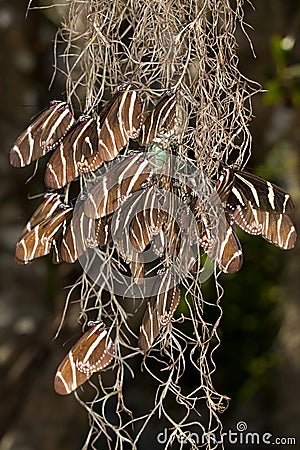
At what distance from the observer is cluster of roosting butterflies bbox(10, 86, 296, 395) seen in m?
0.54

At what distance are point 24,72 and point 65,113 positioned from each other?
70 centimetres

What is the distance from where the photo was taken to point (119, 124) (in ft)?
1.78

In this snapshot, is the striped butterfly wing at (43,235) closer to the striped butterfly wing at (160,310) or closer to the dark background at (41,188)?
the striped butterfly wing at (160,310)

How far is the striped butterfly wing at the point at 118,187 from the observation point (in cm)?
54

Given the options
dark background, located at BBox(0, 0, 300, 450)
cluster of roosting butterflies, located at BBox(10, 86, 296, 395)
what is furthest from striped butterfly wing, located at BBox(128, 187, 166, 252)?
dark background, located at BBox(0, 0, 300, 450)

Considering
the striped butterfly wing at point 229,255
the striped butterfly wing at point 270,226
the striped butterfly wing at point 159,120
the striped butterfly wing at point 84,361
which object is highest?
the striped butterfly wing at point 159,120

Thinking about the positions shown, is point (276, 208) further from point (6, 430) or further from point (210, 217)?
point (6, 430)

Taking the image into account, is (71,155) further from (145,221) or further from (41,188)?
(41,188)

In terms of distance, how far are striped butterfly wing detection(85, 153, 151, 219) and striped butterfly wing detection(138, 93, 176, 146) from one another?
16mm

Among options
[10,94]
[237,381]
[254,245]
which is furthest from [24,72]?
[237,381]

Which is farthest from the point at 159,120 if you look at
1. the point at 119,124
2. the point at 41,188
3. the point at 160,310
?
the point at 41,188

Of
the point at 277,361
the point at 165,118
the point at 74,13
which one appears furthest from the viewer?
the point at 277,361

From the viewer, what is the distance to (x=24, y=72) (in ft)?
4.14

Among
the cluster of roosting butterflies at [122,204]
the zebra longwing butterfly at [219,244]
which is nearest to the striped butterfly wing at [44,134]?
the cluster of roosting butterflies at [122,204]
